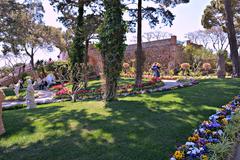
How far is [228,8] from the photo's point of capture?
14891mm

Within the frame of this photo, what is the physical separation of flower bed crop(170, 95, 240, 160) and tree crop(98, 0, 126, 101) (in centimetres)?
362

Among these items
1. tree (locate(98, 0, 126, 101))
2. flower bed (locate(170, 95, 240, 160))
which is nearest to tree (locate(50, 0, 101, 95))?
tree (locate(98, 0, 126, 101))

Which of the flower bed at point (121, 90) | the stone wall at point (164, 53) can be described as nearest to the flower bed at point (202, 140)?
the flower bed at point (121, 90)

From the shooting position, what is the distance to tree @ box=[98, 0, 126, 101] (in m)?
7.97

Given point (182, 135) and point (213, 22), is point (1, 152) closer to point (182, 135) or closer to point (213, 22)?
point (182, 135)

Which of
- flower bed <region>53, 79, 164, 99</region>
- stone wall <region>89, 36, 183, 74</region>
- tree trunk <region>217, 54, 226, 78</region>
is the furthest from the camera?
stone wall <region>89, 36, 183, 74</region>

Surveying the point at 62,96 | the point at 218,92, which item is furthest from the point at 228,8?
the point at 62,96

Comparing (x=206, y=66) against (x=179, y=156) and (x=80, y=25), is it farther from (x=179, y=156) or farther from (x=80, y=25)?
(x=179, y=156)

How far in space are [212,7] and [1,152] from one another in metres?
24.4

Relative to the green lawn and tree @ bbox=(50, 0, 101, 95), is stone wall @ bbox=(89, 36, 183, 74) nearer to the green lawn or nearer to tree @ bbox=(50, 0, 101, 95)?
tree @ bbox=(50, 0, 101, 95)

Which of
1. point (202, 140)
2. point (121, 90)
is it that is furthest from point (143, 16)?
point (202, 140)

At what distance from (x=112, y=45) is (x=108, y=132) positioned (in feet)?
13.0

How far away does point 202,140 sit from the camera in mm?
3893

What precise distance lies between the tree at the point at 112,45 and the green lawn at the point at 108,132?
121 cm
